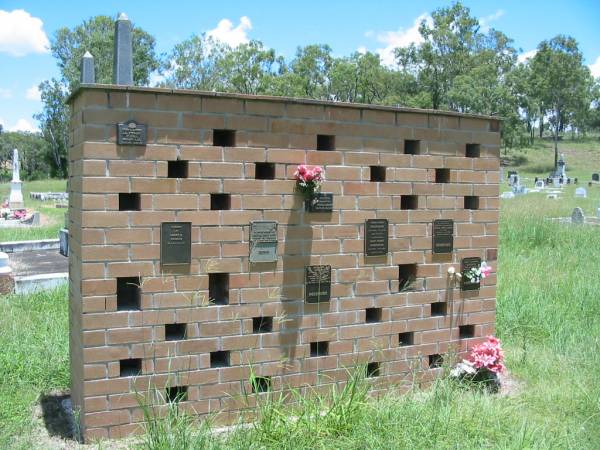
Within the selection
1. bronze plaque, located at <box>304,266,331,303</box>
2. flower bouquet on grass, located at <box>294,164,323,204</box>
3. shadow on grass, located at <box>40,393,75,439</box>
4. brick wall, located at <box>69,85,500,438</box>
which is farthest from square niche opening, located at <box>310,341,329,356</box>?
shadow on grass, located at <box>40,393,75,439</box>

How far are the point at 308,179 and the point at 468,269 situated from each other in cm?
169

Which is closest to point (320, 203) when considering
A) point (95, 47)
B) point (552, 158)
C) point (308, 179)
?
point (308, 179)

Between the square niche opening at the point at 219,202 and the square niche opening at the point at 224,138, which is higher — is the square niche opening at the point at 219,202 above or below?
below

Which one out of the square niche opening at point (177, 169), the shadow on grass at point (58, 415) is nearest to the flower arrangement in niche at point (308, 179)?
the square niche opening at point (177, 169)

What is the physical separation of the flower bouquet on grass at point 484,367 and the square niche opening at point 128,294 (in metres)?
2.47

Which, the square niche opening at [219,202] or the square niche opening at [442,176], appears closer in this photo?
the square niche opening at [219,202]

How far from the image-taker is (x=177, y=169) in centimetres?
389

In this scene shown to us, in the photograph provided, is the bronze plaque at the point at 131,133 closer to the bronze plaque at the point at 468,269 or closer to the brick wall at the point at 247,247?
the brick wall at the point at 247,247

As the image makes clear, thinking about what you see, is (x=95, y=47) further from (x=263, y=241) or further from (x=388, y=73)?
(x=263, y=241)

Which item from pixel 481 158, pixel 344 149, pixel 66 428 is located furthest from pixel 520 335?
pixel 66 428

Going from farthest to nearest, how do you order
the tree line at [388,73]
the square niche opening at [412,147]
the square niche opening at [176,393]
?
the tree line at [388,73], the square niche opening at [412,147], the square niche opening at [176,393]

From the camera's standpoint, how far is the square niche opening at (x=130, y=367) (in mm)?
3774

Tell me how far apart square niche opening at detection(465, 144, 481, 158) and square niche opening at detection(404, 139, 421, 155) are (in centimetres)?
54

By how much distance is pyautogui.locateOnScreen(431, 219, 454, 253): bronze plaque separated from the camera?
471 centimetres
